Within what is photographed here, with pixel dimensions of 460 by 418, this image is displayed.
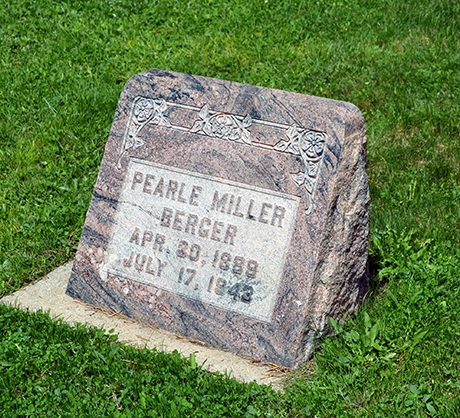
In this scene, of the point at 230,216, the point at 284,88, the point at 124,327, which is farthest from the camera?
the point at 284,88

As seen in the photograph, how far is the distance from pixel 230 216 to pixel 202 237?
20cm

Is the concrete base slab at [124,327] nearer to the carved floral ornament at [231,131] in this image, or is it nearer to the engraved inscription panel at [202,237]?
the engraved inscription panel at [202,237]

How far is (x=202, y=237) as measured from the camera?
10.7ft

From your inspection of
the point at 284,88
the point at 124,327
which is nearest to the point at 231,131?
the point at 124,327

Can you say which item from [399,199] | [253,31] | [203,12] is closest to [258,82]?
[253,31]

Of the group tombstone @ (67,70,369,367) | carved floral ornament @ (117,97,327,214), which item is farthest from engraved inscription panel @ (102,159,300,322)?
carved floral ornament @ (117,97,327,214)

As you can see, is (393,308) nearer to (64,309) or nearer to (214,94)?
(214,94)

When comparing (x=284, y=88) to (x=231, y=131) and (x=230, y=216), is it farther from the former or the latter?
(x=230, y=216)

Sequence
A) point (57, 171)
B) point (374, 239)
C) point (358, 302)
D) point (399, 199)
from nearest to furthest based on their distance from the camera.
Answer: point (358, 302), point (374, 239), point (399, 199), point (57, 171)

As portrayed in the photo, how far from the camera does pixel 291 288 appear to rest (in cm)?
304

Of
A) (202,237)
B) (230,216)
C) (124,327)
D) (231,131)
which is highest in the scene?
(231,131)

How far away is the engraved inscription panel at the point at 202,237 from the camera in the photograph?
3.11 m

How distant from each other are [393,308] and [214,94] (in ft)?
5.10

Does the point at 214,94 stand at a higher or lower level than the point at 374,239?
higher
